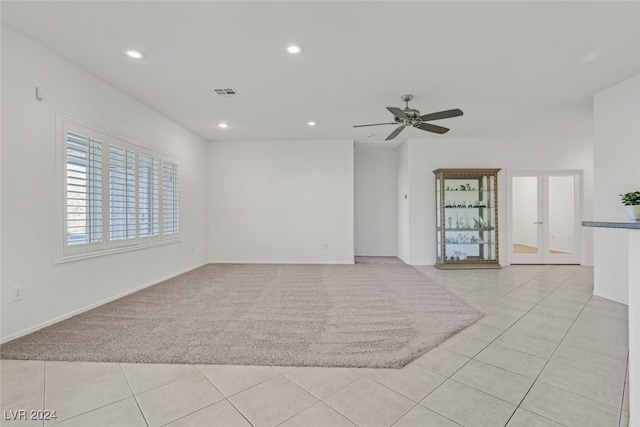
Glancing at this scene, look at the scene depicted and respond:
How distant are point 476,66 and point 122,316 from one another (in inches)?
190

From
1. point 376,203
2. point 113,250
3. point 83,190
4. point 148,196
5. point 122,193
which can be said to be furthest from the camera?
point 376,203

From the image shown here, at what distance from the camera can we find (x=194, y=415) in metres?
1.65

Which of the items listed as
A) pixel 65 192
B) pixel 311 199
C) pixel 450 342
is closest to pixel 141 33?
pixel 65 192

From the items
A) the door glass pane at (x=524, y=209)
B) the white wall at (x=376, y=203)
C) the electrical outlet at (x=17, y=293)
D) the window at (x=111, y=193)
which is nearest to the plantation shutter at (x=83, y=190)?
the window at (x=111, y=193)

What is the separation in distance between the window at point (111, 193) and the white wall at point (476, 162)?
197 inches

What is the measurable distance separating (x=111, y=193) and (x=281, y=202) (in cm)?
340

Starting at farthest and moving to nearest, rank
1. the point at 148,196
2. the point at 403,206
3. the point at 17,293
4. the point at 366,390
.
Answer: the point at 403,206 → the point at 148,196 → the point at 17,293 → the point at 366,390

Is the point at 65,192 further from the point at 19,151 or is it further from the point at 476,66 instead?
the point at 476,66

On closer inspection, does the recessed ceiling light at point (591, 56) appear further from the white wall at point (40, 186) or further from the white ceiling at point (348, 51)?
the white wall at point (40, 186)

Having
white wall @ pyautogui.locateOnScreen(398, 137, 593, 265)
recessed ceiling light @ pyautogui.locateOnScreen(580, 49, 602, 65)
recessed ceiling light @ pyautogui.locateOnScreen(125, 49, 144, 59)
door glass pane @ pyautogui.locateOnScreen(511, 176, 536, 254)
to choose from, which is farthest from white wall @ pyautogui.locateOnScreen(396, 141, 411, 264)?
recessed ceiling light @ pyautogui.locateOnScreen(125, 49, 144, 59)

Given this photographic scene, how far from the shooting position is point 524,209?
637 cm

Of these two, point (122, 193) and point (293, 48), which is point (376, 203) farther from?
Answer: point (122, 193)

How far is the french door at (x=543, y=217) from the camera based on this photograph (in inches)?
249

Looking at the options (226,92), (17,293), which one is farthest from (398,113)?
(17,293)
